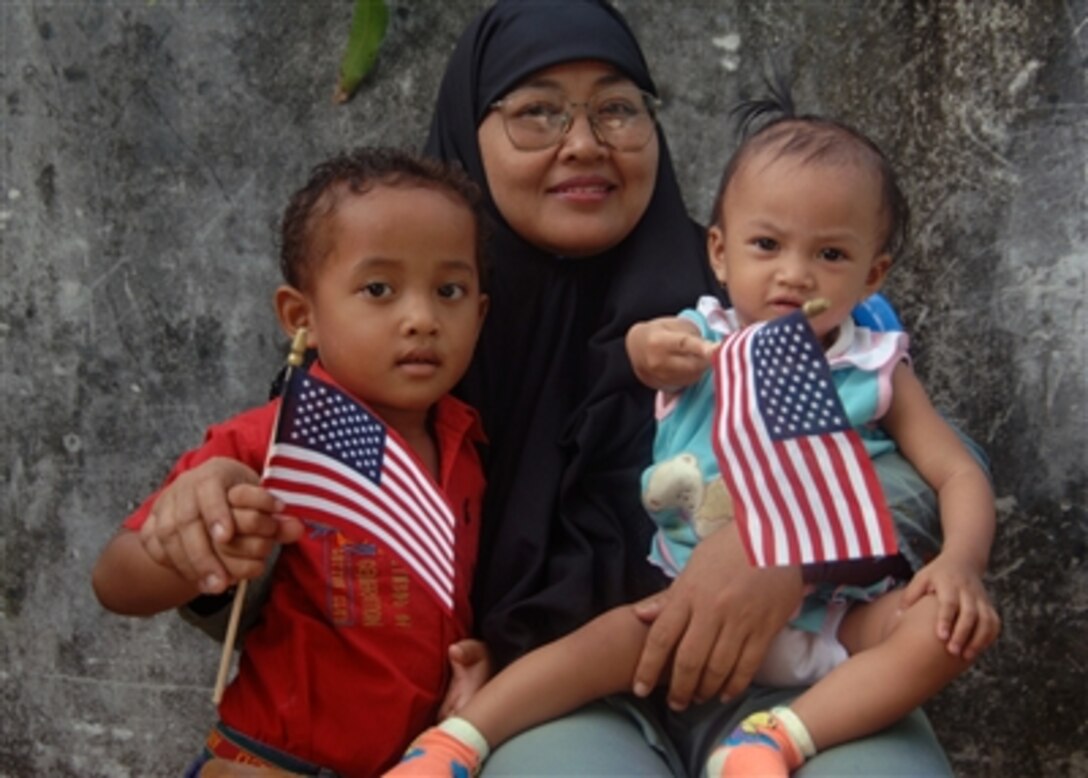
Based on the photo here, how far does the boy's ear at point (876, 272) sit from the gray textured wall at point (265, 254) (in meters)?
0.86

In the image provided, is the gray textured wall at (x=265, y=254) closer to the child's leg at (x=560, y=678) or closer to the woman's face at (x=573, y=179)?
the woman's face at (x=573, y=179)

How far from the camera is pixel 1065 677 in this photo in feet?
10.5

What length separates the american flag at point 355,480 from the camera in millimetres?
2152

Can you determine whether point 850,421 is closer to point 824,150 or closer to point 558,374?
point 824,150

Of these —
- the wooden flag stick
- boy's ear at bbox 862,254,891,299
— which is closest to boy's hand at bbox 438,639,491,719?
the wooden flag stick

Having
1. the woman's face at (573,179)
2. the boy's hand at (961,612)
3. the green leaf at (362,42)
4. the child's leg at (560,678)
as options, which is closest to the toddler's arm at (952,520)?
the boy's hand at (961,612)

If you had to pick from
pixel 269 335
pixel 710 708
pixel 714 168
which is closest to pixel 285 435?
pixel 710 708

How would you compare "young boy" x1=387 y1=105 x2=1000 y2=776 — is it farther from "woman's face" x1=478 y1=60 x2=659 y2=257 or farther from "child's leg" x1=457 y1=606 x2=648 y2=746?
"woman's face" x1=478 y1=60 x2=659 y2=257

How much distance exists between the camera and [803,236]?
234 centimetres

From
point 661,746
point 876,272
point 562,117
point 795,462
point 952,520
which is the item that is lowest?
point 661,746

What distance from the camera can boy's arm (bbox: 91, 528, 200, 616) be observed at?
7.26 ft

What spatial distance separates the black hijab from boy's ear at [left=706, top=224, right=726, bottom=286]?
0.64 ft

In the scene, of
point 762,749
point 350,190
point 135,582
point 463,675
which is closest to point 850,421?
point 762,749

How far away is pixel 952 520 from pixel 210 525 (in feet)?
3.84
